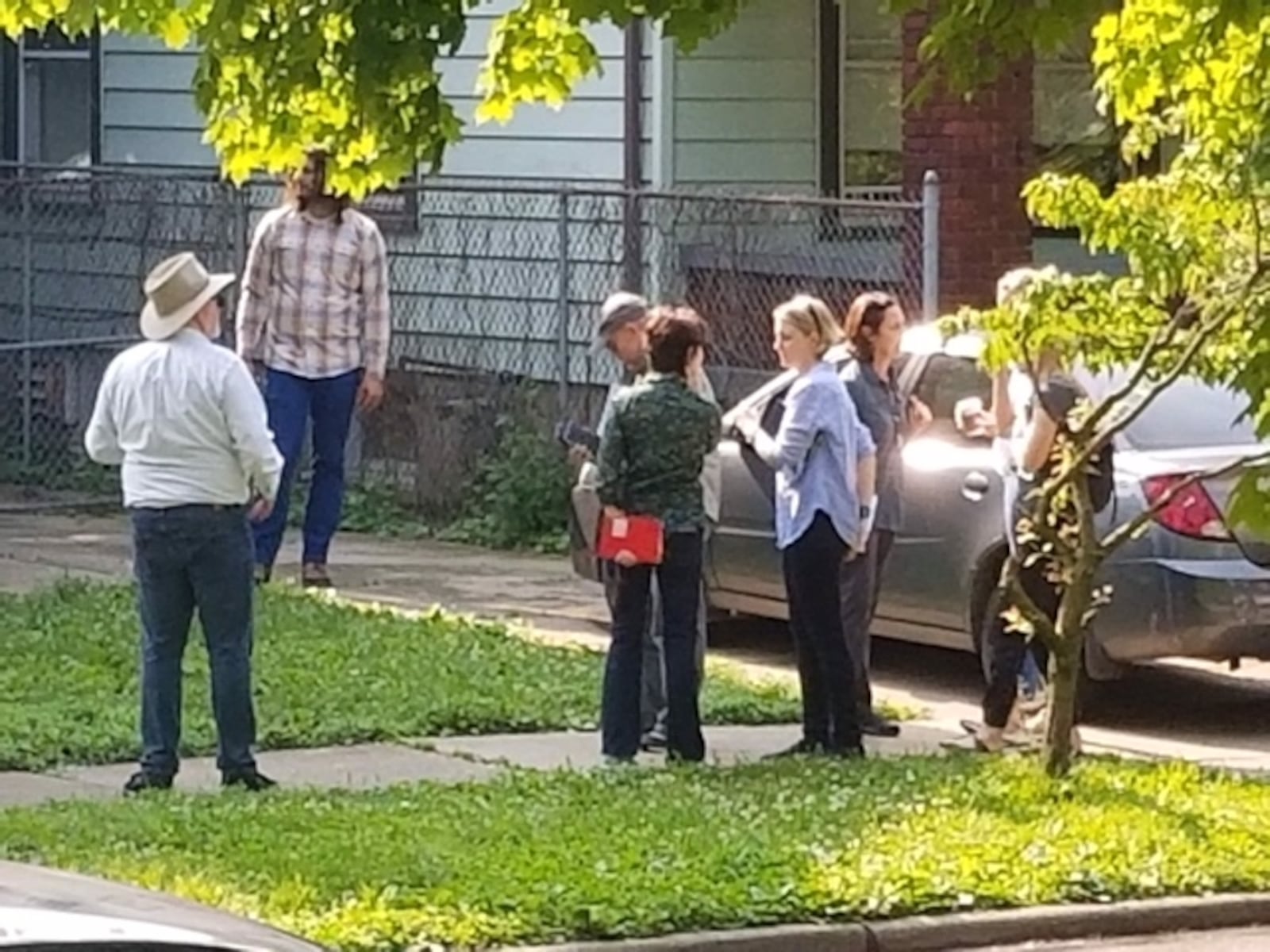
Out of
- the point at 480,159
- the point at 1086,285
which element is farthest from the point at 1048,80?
the point at 1086,285

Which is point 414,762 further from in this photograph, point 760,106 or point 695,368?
point 760,106

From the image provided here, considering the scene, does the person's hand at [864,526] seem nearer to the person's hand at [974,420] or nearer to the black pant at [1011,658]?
the black pant at [1011,658]

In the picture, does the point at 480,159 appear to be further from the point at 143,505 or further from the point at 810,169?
the point at 143,505

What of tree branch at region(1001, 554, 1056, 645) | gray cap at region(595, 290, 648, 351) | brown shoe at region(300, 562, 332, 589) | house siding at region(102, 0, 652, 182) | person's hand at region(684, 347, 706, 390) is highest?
house siding at region(102, 0, 652, 182)

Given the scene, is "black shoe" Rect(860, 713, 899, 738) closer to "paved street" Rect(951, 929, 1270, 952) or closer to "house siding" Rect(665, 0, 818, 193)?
"paved street" Rect(951, 929, 1270, 952)

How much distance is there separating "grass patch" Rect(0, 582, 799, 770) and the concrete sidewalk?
0.13 meters

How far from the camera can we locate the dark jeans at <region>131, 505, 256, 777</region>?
10.5 metres

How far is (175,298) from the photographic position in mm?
10516

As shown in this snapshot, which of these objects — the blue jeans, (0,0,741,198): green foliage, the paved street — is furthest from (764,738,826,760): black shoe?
the blue jeans

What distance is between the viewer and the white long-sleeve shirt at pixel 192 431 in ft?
34.3

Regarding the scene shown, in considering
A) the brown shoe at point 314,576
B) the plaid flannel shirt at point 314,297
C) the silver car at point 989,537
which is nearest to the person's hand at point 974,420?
the silver car at point 989,537

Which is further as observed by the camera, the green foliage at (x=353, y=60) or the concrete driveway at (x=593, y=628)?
the concrete driveway at (x=593, y=628)

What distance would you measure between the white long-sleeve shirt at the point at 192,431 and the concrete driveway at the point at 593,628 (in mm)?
3737

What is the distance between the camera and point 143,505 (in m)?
10.5
